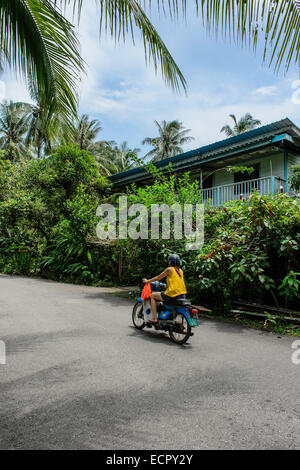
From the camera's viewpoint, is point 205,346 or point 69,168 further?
point 69,168

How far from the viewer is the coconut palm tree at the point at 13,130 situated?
35.0 meters

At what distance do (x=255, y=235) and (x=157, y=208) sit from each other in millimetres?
2853

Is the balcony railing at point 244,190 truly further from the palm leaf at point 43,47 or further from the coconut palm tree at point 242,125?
the coconut palm tree at point 242,125

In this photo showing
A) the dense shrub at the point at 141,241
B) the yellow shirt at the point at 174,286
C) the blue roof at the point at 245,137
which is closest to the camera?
the yellow shirt at the point at 174,286

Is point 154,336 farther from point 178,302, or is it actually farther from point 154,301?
point 178,302

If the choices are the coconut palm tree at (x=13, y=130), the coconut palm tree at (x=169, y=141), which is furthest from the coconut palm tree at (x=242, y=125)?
the coconut palm tree at (x=13, y=130)

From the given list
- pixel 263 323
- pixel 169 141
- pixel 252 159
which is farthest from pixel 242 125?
pixel 263 323

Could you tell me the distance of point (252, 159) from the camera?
1524cm

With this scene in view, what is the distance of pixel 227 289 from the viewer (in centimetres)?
777

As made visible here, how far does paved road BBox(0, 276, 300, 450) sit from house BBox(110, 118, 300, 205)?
27.2ft

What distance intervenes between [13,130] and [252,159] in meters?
30.7

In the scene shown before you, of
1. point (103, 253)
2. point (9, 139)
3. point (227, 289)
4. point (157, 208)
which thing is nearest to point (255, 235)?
point (227, 289)

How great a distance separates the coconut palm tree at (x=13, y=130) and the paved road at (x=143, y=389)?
108 ft

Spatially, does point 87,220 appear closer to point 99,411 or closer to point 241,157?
point 241,157
